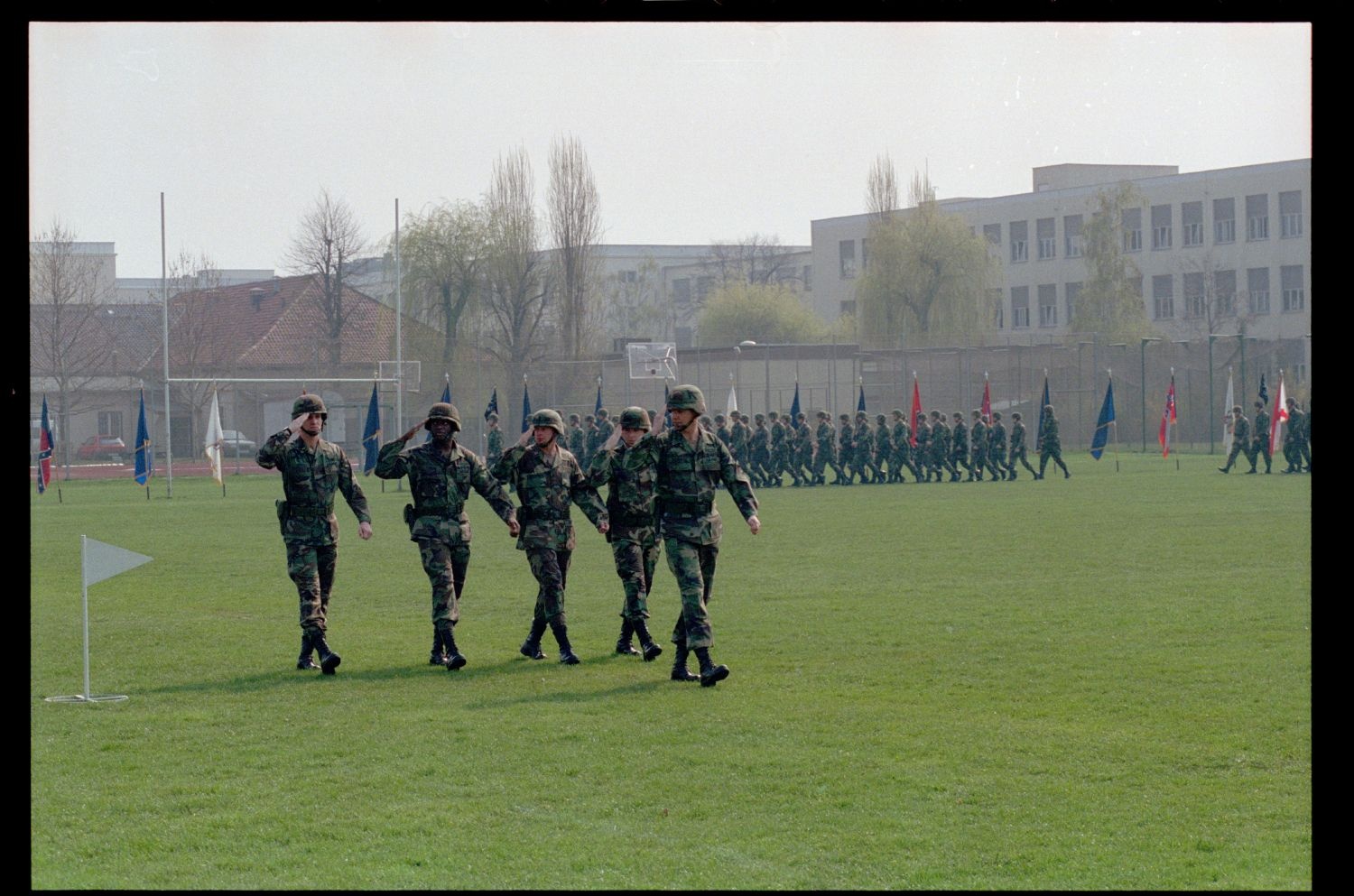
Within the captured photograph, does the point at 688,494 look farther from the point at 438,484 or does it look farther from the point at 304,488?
the point at 304,488

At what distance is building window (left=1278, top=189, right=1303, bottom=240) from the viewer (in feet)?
192

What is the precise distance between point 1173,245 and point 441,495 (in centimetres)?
5601

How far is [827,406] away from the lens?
54719 millimetres

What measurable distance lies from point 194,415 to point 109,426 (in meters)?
5.10

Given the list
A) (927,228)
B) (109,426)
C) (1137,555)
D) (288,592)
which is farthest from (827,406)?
(288,592)

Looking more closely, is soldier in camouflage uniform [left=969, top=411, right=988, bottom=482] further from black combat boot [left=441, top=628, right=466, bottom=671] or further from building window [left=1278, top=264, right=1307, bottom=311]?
black combat boot [left=441, top=628, right=466, bottom=671]

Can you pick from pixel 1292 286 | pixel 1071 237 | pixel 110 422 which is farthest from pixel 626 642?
pixel 1071 237

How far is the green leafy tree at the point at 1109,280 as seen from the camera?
63.4 meters

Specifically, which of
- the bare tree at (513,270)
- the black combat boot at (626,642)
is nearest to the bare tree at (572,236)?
the bare tree at (513,270)

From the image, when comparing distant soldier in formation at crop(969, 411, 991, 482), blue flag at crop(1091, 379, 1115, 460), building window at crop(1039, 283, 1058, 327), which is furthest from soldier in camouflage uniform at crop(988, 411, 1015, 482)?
building window at crop(1039, 283, 1058, 327)

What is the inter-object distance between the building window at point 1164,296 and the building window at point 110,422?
3797cm

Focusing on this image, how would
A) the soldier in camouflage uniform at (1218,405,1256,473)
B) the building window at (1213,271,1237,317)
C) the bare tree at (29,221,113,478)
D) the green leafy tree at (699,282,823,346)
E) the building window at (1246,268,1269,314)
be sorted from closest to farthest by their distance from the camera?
the soldier in camouflage uniform at (1218,405,1256,473) → the bare tree at (29,221,113,478) → the building window at (1246,268,1269,314) → the building window at (1213,271,1237,317) → the green leafy tree at (699,282,823,346)

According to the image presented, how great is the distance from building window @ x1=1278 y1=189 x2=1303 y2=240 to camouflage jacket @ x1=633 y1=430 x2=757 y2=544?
51.6 m

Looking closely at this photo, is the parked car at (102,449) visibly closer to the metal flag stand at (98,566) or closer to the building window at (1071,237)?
the building window at (1071,237)
